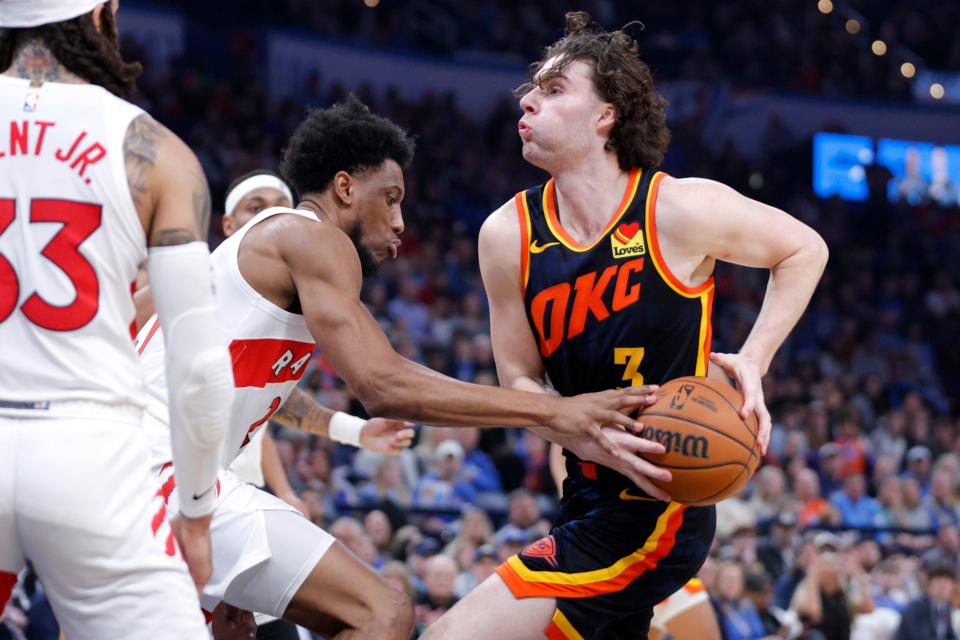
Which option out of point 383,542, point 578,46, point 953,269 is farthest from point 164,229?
point 953,269

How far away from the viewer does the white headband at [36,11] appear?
288 cm

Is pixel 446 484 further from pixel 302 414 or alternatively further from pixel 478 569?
pixel 302 414

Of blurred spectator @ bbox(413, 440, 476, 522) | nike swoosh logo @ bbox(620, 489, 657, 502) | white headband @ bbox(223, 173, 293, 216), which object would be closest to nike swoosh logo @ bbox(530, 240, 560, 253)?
nike swoosh logo @ bbox(620, 489, 657, 502)

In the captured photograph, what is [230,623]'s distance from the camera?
14.3 ft

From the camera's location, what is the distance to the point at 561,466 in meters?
5.25

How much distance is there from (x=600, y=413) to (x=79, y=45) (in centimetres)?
178

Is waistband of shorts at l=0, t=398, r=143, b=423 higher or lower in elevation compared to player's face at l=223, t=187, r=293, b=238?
higher

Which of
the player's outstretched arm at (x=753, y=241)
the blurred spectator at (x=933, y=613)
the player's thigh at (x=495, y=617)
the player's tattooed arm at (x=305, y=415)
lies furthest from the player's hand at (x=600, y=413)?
the blurred spectator at (x=933, y=613)

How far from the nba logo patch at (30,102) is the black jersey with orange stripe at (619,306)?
6.49ft

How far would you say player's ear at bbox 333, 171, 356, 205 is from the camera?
4367mm

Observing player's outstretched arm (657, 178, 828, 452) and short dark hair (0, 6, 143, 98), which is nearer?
short dark hair (0, 6, 143, 98)

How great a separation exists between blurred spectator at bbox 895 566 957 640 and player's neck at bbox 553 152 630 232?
7068 mm

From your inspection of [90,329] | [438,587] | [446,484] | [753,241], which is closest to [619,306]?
[753,241]

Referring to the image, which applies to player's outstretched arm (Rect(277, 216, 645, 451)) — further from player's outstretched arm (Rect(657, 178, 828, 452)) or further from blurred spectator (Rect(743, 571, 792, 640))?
blurred spectator (Rect(743, 571, 792, 640))
